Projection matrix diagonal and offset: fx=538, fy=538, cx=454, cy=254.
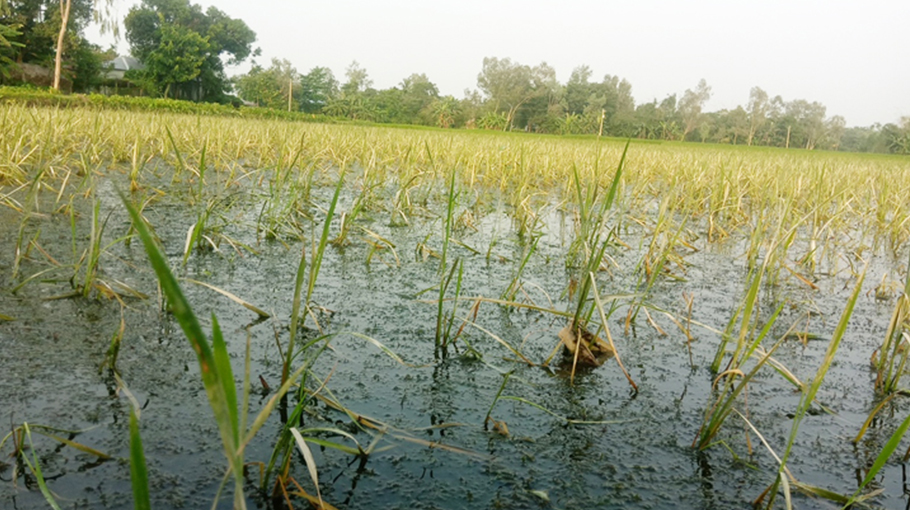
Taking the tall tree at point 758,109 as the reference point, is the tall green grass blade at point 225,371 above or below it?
below

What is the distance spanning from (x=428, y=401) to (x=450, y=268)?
122cm

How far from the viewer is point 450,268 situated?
2.38 m

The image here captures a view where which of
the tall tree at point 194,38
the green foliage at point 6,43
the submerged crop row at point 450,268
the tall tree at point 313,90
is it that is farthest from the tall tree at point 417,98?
the submerged crop row at point 450,268

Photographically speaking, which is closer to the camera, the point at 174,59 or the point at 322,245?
the point at 322,245

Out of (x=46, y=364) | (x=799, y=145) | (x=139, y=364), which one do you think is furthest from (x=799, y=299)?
(x=799, y=145)

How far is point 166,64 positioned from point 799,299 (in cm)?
4170

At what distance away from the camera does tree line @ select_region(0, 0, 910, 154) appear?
100ft

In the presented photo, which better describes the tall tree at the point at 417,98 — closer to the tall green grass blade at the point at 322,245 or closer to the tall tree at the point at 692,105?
the tall tree at the point at 692,105

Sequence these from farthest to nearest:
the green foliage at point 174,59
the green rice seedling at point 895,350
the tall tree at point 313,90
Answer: the tall tree at point 313,90 → the green foliage at point 174,59 → the green rice seedling at point 895,350

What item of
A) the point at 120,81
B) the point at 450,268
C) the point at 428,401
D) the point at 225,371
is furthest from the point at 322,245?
the point at 120,81

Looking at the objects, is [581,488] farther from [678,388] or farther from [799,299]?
[799,299]

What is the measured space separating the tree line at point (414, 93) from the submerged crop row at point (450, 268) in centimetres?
2240

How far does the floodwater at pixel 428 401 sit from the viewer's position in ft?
2.96

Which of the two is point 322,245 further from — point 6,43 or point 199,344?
point 6,43
